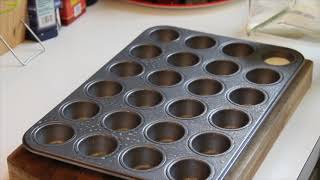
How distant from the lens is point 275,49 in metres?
1.06

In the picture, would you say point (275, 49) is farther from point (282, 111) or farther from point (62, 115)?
point (62, 115)

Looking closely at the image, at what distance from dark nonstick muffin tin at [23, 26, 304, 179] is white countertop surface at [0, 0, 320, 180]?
0.19ft

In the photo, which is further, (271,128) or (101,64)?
(101,64)

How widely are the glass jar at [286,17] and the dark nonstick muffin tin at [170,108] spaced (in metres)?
0.14

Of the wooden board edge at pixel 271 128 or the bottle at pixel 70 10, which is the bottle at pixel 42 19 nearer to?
the bottle at pixel 70 10

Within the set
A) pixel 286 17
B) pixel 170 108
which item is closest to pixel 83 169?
pixel 170 108

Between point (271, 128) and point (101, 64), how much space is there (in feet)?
1.15

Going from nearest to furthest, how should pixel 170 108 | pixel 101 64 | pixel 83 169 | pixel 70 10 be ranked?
pixel 83 169 → pixel 170 108 → pixel 101 64 → pixel 70 10

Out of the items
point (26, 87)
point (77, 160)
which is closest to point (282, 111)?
point (77, 160)

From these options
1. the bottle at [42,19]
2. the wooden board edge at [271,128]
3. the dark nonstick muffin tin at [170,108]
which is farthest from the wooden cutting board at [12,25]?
the wooden board edge at [271,128]

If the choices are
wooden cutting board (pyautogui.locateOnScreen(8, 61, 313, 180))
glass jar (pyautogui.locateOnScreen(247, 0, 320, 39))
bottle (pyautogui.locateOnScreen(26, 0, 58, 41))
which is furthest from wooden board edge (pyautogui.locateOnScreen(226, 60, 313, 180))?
bottle (pyautogui.locateOnScreen(26, 0, 58, 41))

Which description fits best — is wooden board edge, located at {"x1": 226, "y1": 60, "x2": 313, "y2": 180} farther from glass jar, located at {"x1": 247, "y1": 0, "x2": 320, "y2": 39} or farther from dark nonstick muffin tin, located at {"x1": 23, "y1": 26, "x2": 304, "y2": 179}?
glass jar, located at {"x1": 247, "y1": 0, "x2": 320, "y2": 39}

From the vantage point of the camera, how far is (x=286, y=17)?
1.23 meters

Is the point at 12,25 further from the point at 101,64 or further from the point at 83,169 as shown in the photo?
the point at 83,169
